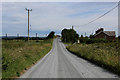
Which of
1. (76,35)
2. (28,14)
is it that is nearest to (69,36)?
(76,35)

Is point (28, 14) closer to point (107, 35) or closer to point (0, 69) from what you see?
point (0, 69)

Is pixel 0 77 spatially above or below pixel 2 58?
below

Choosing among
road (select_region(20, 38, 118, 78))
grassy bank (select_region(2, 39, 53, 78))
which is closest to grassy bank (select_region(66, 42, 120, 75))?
road (select_region(20, 38, 118, 78))

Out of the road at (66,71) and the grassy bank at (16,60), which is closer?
the road at (66,71)

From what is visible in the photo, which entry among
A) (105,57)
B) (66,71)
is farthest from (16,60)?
(105,57)

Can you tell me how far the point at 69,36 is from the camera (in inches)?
4181

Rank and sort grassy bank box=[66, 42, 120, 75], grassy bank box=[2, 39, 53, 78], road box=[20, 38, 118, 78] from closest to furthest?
road box=[20, 38, 118, 78]
grassy bank box=[2, 39, 53, 78]
grassy bank box=[66, 42, 120, 75]

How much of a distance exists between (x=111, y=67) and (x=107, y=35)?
6614 cm

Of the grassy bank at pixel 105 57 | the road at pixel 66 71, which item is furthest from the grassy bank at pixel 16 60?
the grassy bank at pixel 105 57

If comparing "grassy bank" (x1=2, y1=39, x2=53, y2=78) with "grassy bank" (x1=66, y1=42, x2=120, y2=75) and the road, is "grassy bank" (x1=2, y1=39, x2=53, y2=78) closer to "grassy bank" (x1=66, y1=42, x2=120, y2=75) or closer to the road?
the road

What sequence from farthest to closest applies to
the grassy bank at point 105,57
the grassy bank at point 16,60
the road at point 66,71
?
the grassy bank at point 105,57 → the grassy bank at point 16,60 → the road at point 66,71

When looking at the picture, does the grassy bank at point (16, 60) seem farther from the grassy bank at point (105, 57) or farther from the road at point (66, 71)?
the grassy bank at point (105, 57)

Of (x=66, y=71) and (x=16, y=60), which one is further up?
(x=16, y=60)

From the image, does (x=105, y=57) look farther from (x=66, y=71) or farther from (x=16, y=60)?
(x=16, y=60)
